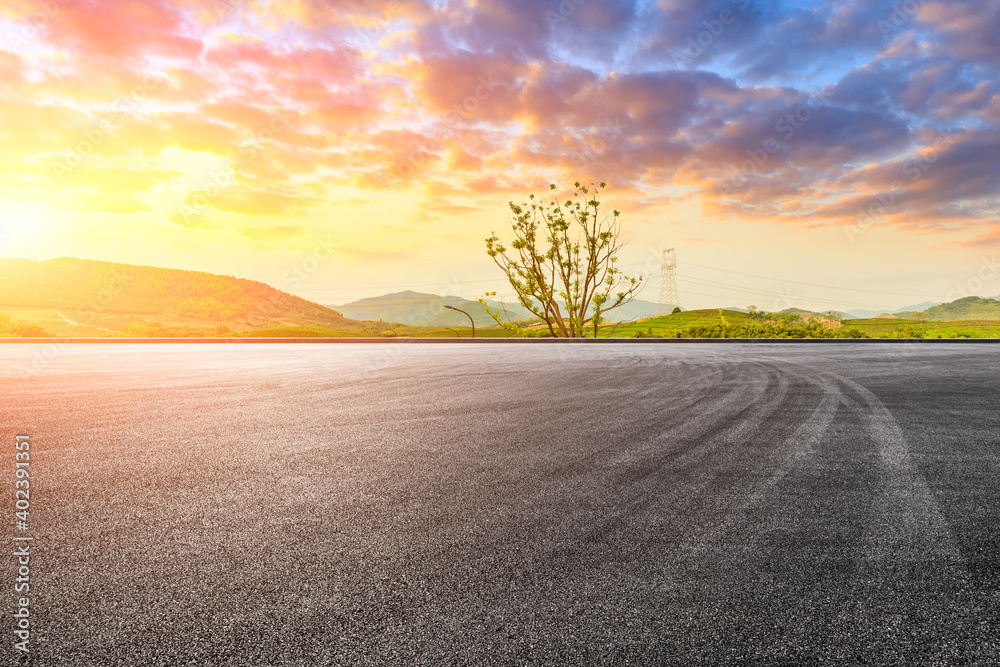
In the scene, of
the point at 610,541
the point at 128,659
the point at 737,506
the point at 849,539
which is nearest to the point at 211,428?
the point at 128,659

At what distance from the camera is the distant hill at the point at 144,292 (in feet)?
206

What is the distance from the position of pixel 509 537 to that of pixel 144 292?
90.6 metres

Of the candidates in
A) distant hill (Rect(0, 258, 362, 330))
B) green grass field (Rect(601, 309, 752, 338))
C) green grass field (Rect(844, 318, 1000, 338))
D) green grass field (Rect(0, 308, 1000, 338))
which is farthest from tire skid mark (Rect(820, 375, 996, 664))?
distant hill (Rect(0, 258, 362, 330))

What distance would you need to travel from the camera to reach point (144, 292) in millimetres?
77562

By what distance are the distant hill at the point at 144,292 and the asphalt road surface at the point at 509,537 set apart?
57.0 m

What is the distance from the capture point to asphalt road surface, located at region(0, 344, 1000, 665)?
2096 mm

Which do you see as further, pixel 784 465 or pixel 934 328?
pixel 934 328

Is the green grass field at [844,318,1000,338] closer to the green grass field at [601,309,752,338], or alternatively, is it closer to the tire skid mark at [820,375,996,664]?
the green grass field at [601,309,752,338]

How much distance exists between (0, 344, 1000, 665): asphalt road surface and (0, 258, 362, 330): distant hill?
57030 millimetres

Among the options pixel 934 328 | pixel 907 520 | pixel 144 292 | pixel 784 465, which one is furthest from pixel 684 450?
pixel 144 292

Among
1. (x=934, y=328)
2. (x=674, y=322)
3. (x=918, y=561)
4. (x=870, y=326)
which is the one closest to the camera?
(x=918, y=561)

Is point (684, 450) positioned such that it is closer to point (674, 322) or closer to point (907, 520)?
point (907, 520)

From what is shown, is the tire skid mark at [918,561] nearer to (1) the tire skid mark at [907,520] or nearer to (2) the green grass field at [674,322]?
(1) the tire skid mark at [907,520]

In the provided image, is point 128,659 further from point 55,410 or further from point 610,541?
point 55,410
